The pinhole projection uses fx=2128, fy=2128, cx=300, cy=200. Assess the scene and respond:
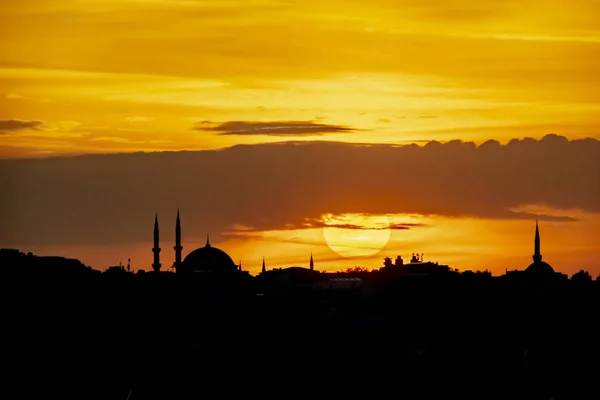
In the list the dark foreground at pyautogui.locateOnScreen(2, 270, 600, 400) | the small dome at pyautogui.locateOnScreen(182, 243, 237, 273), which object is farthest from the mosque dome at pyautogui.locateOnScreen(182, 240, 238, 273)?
the dark foreground at pyautogui.locateOnScreen(2, 270, 600, 400)

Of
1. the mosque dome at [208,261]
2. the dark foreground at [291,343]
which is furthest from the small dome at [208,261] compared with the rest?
the dark foreground at [291,343]

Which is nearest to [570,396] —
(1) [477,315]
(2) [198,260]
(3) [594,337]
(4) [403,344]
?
(4) [403,344]

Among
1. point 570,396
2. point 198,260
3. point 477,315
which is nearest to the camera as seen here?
point 570,396

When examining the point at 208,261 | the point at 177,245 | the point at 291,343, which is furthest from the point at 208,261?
the point at 291,343

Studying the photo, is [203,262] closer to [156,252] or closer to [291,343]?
[156,252]

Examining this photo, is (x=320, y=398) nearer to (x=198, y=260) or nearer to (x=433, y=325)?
(x=433, y=325)

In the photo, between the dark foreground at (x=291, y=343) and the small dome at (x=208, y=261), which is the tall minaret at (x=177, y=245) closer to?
the small dome at (x=208, y=261)

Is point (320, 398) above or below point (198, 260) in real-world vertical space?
below

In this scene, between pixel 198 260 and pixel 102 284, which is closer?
pixel 102 284
